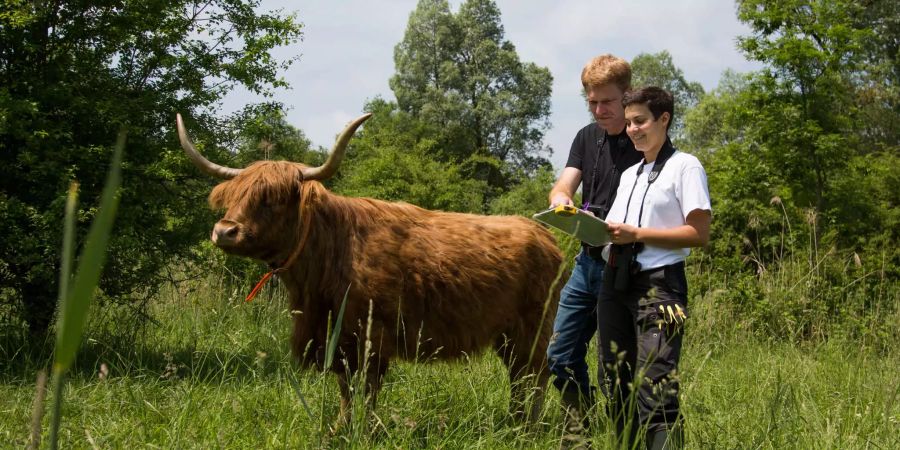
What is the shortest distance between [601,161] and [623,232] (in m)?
0.95

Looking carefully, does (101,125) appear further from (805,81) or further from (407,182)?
(407,182)

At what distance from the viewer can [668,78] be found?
155 feet

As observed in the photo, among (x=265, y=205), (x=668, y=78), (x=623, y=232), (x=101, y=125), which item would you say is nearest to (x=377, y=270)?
(x=265, y=205)

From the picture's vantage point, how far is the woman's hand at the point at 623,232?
2984 mm

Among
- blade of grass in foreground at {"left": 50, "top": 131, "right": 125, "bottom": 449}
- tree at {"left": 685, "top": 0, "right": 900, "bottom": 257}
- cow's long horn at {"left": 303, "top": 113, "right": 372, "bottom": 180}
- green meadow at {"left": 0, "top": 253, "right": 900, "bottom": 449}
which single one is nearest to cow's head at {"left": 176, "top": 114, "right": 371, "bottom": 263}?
cow's long horn at {"left": 303, "top": 113, "right": 372, "bottom": 180}

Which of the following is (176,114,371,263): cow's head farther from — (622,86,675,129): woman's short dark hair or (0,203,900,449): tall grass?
(622,86,675,129): woman's short dark hair

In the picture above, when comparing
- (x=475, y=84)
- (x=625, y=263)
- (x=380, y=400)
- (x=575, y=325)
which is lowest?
(x=380, y=400)

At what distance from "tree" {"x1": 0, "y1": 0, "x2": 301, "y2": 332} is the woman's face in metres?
4.20

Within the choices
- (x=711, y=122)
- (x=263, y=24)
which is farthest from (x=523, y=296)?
(x=711, y=122)

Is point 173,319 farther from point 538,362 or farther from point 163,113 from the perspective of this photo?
point 538,362

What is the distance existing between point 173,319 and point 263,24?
124 inches

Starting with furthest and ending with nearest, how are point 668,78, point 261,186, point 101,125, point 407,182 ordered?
point 668,78 < point 407,182 < point 101,125 < point 261,186

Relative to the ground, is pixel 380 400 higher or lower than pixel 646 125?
lower

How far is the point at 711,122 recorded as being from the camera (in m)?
42.4
